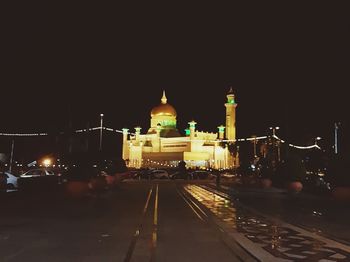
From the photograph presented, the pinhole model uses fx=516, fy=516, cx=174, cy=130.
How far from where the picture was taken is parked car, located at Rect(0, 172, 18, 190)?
29622mm

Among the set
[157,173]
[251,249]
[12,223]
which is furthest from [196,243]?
[157,173]

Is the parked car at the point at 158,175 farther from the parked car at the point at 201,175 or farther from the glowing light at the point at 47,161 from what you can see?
the glowing light at the point at 47,161

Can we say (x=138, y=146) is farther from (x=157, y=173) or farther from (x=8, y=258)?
(x=8, y=258)

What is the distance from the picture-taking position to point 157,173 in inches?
2832

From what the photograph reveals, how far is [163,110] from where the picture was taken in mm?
127312

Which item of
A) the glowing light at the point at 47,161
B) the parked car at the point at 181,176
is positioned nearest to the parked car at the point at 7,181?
the parked car at the point at 181,176

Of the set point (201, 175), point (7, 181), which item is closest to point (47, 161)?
point (201, 175)

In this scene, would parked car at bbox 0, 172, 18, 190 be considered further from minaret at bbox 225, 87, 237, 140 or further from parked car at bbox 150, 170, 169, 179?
minaret at bbox 225, 87, 237, 140

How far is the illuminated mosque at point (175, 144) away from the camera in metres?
118

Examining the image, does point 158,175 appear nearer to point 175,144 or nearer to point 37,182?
point 37,182

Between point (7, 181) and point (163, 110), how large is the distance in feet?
316

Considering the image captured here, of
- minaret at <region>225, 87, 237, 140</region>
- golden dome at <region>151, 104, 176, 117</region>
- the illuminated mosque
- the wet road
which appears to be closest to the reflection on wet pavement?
the wet road

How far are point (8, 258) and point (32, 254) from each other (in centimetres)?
61

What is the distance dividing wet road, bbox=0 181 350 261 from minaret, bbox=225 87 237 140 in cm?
10549
